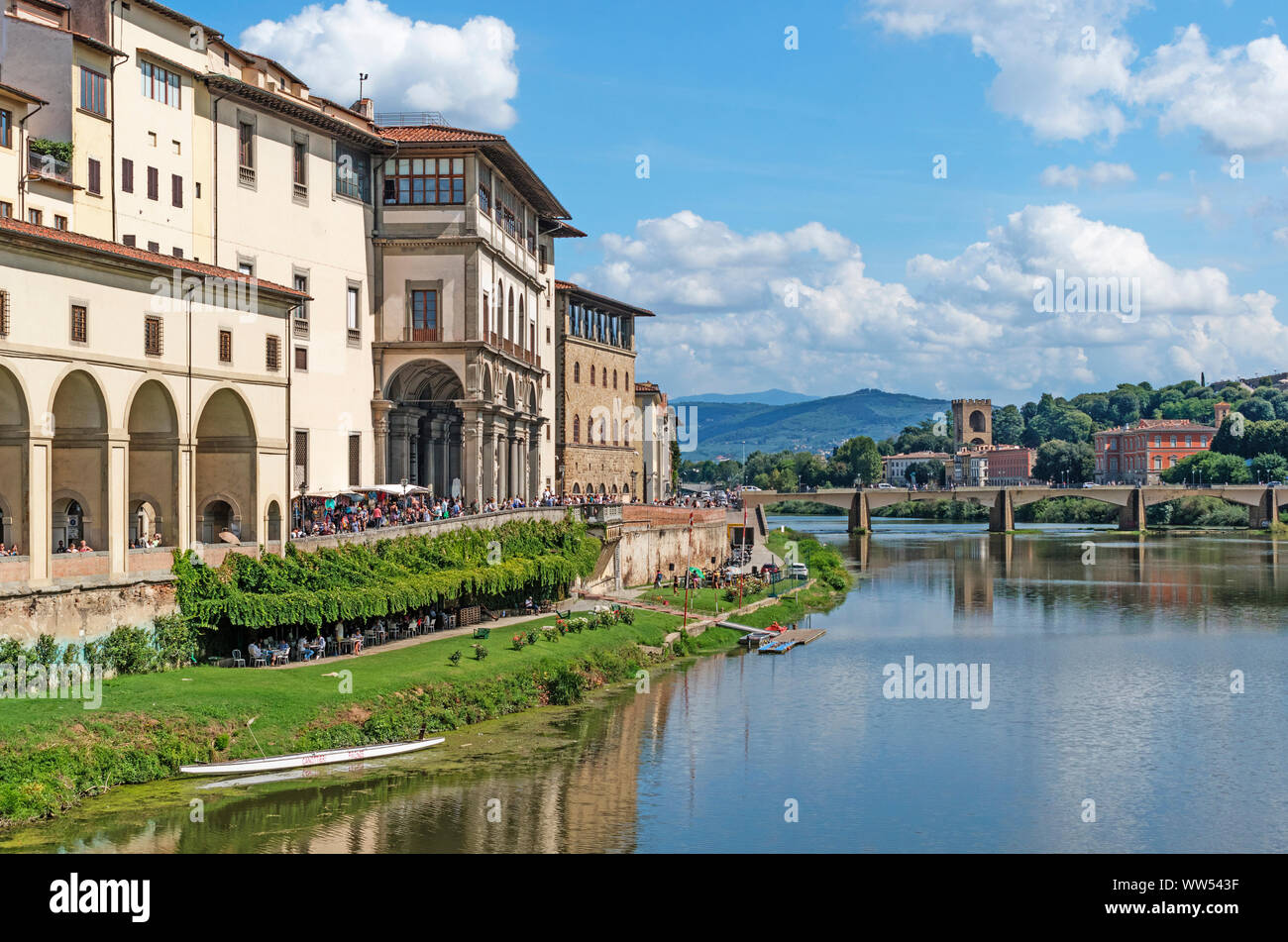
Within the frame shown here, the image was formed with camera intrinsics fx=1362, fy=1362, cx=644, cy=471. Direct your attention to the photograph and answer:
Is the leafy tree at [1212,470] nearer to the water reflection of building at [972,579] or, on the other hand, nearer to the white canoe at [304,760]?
the water reflection of building at [972,579]

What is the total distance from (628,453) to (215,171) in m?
55.3

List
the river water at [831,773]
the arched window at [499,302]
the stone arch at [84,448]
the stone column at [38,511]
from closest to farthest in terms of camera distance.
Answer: the river water at [831,773], the stone column at [38,511], the stone arch at [84,448], the arched window at [499,302]

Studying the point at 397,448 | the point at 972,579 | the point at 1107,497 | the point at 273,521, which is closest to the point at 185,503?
the point at 273,521

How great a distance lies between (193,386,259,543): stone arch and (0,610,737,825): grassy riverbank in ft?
20.0

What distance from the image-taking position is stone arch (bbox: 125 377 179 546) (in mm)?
40125

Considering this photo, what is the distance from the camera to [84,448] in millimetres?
37750

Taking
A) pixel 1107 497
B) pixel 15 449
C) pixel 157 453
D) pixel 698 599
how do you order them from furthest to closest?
1. pixel 1107 497
2. pixel 698 599
3. pixel 157 453
4. pixel 15 449

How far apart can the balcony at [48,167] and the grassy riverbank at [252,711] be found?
15.8 meters

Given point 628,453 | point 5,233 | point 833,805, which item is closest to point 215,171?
point 5,233

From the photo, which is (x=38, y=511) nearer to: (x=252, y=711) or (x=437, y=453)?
(x=252, y=711)

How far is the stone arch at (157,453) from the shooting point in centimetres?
4012

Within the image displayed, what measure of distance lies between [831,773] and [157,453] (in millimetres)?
21785

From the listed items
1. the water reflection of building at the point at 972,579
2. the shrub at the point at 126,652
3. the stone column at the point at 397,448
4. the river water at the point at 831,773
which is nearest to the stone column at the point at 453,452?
the stone column at the point at 397,448

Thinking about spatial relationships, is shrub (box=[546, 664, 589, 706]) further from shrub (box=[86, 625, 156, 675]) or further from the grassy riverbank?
shrub (box=[86, 625, 156, 675])
